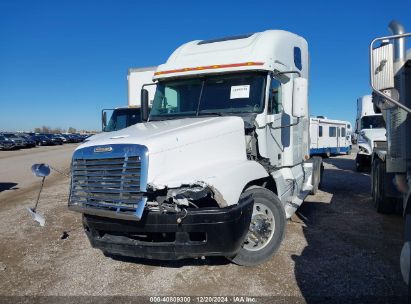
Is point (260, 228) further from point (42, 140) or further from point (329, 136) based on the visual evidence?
point (42, 140)

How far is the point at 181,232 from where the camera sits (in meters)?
3.86

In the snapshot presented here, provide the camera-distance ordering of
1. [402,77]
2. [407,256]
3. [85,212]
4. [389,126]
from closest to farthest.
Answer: [407,256] < [402,77] < [85,212] < [389,126]

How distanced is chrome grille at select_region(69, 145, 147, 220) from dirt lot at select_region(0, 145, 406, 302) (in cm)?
105

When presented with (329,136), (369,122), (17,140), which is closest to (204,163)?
(369,122)

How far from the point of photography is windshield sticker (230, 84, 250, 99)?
17.6ft

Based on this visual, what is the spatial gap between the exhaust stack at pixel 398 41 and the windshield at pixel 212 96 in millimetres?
2009

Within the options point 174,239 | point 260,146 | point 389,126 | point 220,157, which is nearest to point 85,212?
point 174,239

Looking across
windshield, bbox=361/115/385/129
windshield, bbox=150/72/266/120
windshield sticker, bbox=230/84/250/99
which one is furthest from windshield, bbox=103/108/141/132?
windshield, bbox=361/115/385/129

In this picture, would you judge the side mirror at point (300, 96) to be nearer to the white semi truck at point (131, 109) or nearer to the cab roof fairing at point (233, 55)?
the cab roof fairing at point (233, 55)

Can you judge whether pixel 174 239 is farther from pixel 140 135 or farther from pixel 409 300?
pixel 409 300

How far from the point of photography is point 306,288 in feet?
13.1

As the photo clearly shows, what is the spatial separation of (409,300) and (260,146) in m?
3.03

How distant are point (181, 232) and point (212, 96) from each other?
241 centimetres

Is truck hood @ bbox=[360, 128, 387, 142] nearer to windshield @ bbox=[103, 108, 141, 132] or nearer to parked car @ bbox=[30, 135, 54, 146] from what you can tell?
windshield @ bbox=[103, 108, 141, 132]
